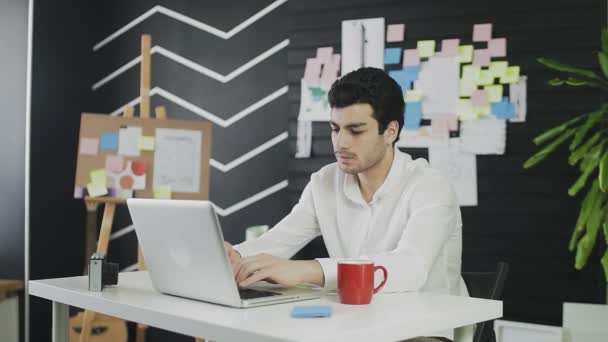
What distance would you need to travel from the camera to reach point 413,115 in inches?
134

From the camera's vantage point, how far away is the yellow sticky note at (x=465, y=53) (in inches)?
128

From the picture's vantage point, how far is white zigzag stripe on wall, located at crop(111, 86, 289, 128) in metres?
3.95

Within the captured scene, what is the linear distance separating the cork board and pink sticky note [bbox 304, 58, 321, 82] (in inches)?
23.0

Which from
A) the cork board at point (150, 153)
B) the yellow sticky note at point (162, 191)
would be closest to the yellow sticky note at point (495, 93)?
the cork board at point (150, 153)

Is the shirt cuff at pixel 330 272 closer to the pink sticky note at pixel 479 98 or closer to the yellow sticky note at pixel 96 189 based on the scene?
the pink sticky note at pixel 479 98

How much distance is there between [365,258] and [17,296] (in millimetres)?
2971

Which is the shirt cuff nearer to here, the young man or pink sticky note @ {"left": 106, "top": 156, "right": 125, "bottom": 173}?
the young man

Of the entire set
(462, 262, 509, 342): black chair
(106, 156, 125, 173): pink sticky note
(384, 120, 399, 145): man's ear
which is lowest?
(462, 262, 509, 342): black chair

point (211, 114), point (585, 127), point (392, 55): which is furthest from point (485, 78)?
point (211, 114)

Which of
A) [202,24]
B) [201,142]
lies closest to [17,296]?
[201,142]

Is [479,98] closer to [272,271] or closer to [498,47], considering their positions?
[498,47]

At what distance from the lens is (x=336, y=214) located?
2.25 metres

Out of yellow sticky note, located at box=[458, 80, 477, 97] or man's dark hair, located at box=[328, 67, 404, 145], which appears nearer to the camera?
man's dark hair, located at box=[328, 67, 404, 145]

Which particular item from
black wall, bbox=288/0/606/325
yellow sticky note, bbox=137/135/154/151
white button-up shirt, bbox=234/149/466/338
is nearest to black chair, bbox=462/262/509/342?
white button-up shirt, bbox=234/149/466/338
